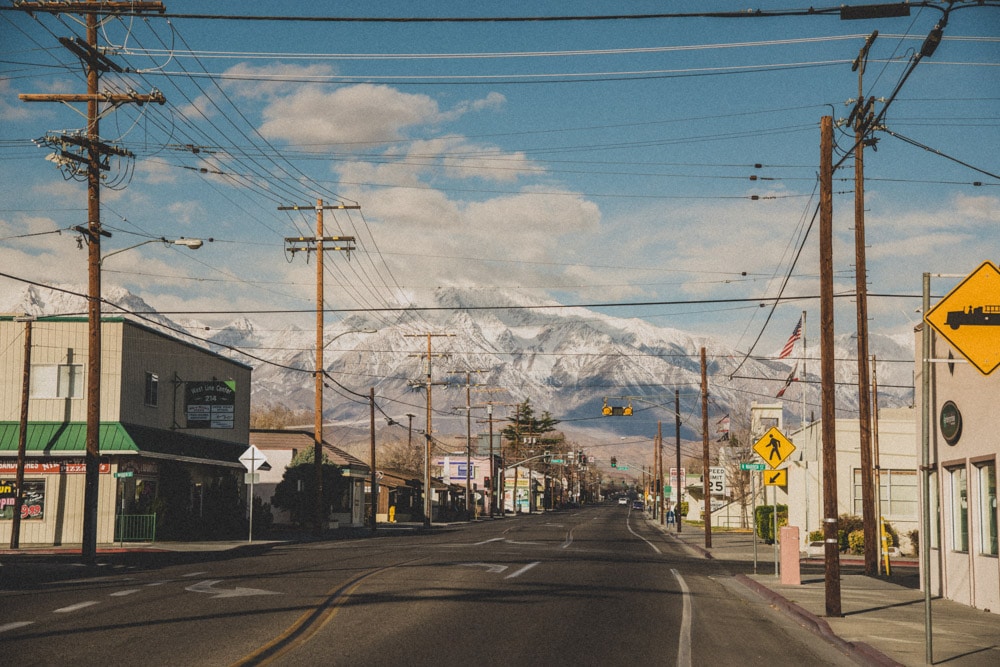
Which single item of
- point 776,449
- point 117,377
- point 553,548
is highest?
point 117,377

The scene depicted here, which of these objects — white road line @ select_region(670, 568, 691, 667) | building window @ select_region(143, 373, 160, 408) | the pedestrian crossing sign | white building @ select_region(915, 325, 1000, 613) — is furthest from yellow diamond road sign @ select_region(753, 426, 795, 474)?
building window @ select_region(143, 373, 160, 408)

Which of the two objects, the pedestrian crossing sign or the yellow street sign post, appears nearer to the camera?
the pedestrian crossing sign

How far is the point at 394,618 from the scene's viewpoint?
15922 millimetres

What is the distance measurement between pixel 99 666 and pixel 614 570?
61.1 feet

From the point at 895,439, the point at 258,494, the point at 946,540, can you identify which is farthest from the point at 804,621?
the point at 258,494

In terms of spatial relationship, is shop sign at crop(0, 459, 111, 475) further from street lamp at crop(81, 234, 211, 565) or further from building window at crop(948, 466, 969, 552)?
building window at crop(948, 466, 969, 552)

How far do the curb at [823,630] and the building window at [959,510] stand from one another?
3.81 m

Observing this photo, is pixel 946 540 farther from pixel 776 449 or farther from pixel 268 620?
pixel 268 620

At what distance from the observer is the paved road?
12.7 meters

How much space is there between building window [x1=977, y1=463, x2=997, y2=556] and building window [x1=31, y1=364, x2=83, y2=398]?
33.0 m

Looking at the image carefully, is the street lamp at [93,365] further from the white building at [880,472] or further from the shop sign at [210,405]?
the white building at [880,472]

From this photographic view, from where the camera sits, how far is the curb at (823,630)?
13320mm

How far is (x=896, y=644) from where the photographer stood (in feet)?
47.9

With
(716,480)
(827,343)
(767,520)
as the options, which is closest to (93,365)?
(827,343)
